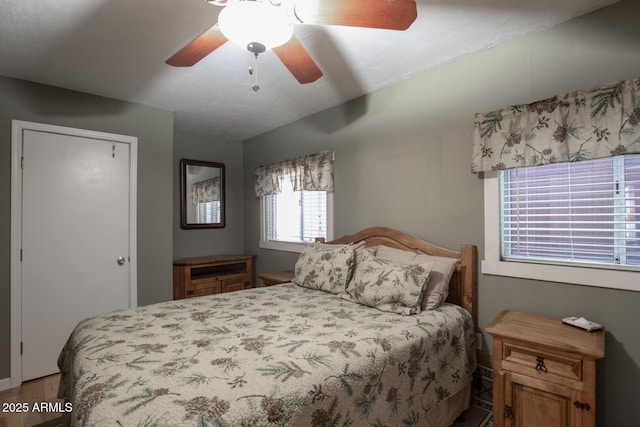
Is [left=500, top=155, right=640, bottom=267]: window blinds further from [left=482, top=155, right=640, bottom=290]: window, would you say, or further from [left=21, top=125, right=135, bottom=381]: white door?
[left=21, top=125, right=135, bottom=381]: white door

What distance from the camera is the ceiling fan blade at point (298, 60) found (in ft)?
5.17

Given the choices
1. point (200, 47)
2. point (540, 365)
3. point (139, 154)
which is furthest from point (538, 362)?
point (139, 154)

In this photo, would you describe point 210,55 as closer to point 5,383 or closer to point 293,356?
point 293,356

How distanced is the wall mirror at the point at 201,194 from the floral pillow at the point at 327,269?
200cm

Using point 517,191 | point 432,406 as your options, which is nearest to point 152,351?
point 432,406

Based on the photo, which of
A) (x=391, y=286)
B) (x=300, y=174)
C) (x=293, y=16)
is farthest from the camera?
(x=300, y=174)

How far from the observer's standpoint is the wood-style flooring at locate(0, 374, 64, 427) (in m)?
2.12

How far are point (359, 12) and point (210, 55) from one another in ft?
4.32

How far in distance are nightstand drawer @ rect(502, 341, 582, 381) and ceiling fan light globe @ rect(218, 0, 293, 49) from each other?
1.90 metres

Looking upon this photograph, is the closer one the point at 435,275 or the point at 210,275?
the point at 435,275

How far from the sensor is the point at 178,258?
13.1 ft

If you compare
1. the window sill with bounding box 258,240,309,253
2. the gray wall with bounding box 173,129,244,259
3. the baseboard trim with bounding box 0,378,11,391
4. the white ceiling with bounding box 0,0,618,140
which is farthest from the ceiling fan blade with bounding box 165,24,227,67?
the baseboard trim with bounding box 0,378,11,391

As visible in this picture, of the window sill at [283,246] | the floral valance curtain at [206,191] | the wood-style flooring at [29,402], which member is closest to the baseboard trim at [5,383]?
the wood-style flooring at [29,402]

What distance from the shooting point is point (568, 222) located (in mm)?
1909
